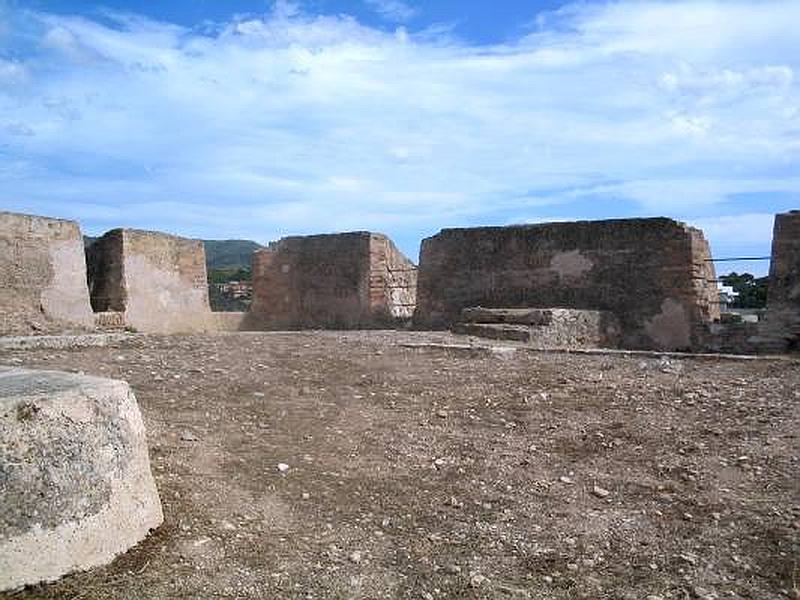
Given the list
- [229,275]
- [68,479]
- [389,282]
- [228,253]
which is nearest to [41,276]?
[389,282]

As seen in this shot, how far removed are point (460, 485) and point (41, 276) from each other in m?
8.23

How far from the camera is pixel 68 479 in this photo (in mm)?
2766

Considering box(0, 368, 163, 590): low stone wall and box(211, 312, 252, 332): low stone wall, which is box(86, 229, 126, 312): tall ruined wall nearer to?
box(211, 312, 252, 332): low stone wall

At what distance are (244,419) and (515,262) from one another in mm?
9214

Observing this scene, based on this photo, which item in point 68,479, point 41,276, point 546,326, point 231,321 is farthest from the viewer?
point 231,321

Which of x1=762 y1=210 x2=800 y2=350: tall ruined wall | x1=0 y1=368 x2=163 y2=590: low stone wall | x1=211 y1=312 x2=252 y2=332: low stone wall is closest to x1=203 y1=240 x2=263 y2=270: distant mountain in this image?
x1=211 y1=312 x2=252 y2=332: low stone wall

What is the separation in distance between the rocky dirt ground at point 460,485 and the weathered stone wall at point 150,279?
21.1 ft

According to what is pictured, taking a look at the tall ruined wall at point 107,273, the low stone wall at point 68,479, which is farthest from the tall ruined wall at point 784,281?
the low stone wall at point 68,479

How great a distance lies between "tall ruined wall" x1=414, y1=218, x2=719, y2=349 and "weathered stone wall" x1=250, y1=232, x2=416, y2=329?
109 centimetres

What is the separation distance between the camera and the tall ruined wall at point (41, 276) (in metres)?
9.89

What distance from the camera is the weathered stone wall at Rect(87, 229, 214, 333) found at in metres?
12.7

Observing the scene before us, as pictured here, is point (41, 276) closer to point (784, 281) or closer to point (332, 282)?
point (332, 282)

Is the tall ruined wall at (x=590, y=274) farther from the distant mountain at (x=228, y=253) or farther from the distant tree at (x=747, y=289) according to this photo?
the distant mountain at (x=228, y=253)

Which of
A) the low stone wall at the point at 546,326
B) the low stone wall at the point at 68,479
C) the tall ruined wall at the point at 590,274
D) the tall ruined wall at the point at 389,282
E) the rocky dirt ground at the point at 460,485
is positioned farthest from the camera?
the tall ruined wall at the point at 389,282
